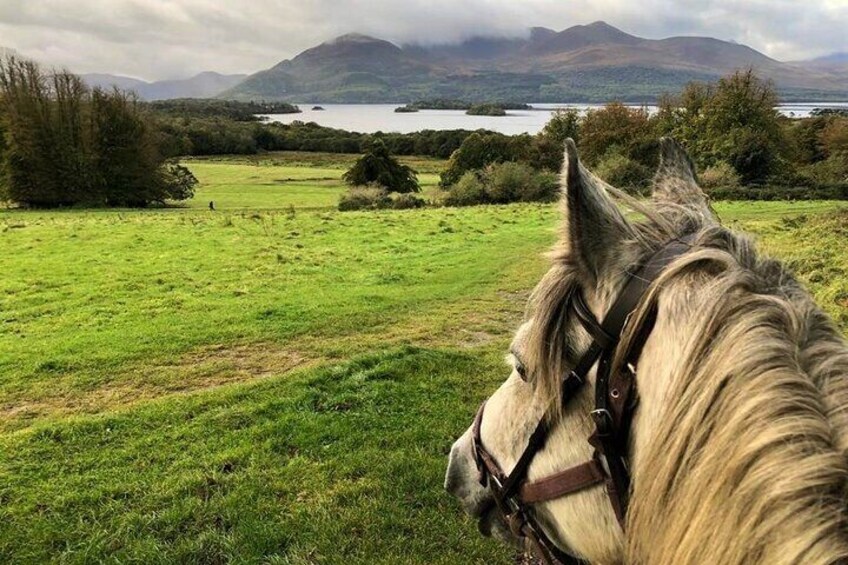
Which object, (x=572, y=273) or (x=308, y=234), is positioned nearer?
(x=572, y=273)

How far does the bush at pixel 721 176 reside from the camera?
1323 inches

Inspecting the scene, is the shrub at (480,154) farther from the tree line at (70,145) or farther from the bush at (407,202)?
the tree line at (70,145)

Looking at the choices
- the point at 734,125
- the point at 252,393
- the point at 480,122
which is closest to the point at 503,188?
the point at 734,125

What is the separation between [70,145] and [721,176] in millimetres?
44392

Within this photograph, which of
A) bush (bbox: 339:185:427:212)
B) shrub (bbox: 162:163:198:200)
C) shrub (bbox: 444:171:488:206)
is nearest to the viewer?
bush (bbox: 339:185:427:212)

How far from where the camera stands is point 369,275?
1433 cm

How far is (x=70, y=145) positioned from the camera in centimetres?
4281

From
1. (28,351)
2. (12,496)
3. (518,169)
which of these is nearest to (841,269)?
(12,496)

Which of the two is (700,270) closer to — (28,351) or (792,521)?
(792,521)

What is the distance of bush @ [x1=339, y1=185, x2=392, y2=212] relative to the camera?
37.2 metres

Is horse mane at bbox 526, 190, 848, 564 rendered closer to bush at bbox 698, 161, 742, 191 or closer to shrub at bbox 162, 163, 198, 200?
bush at bbox 698, 161, 742, 191

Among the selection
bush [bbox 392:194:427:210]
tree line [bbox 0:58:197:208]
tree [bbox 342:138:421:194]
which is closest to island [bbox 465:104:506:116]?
tree [bbox 342:138:421:194]

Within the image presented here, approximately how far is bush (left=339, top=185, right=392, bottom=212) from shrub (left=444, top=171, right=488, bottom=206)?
4170 mm

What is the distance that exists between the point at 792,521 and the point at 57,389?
8.45m
